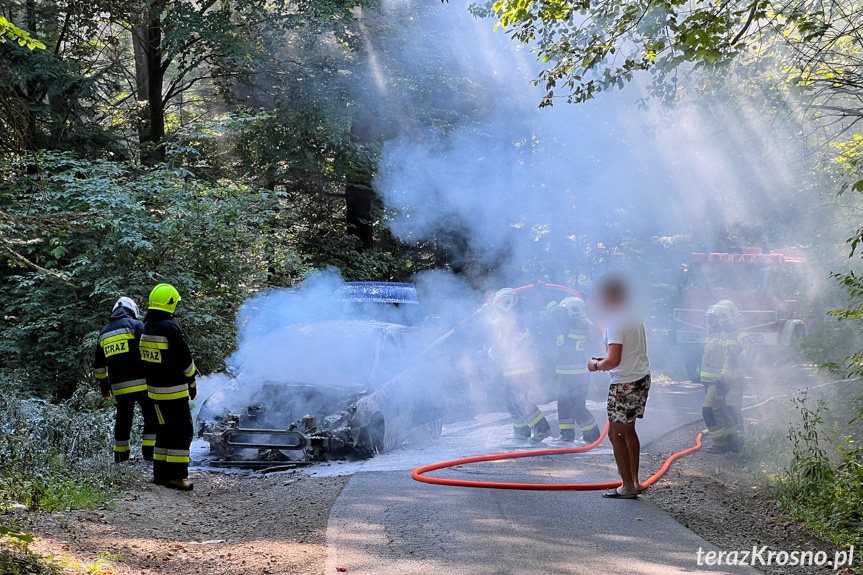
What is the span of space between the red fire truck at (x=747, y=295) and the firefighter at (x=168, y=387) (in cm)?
1125

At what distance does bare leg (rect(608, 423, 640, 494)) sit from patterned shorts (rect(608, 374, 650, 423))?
0.06 meters

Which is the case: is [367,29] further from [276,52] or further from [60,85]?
[60,85]

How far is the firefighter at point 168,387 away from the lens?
7.51m

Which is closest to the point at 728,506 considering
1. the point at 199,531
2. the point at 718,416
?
the point at 718,416

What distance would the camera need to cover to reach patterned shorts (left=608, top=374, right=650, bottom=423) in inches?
257

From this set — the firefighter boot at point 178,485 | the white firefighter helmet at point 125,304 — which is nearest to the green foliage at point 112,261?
the white firefighter helmet at point 125,304

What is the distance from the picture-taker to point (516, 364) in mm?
10078

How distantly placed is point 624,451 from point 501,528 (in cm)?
148

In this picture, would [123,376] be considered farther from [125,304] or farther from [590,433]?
[590,433]

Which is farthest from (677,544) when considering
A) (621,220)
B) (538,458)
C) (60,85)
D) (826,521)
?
(621,220)

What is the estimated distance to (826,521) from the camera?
19.1 feet

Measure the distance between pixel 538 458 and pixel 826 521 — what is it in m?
3.23

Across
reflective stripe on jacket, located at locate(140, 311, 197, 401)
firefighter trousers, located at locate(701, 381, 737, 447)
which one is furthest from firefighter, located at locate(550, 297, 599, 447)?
reflective stripe on jacket, located at locate(140, 311, 197, 401)

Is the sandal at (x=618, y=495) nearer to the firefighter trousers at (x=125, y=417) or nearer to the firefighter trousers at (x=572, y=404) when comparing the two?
the firefighter trousers at (x=572, y=404)
